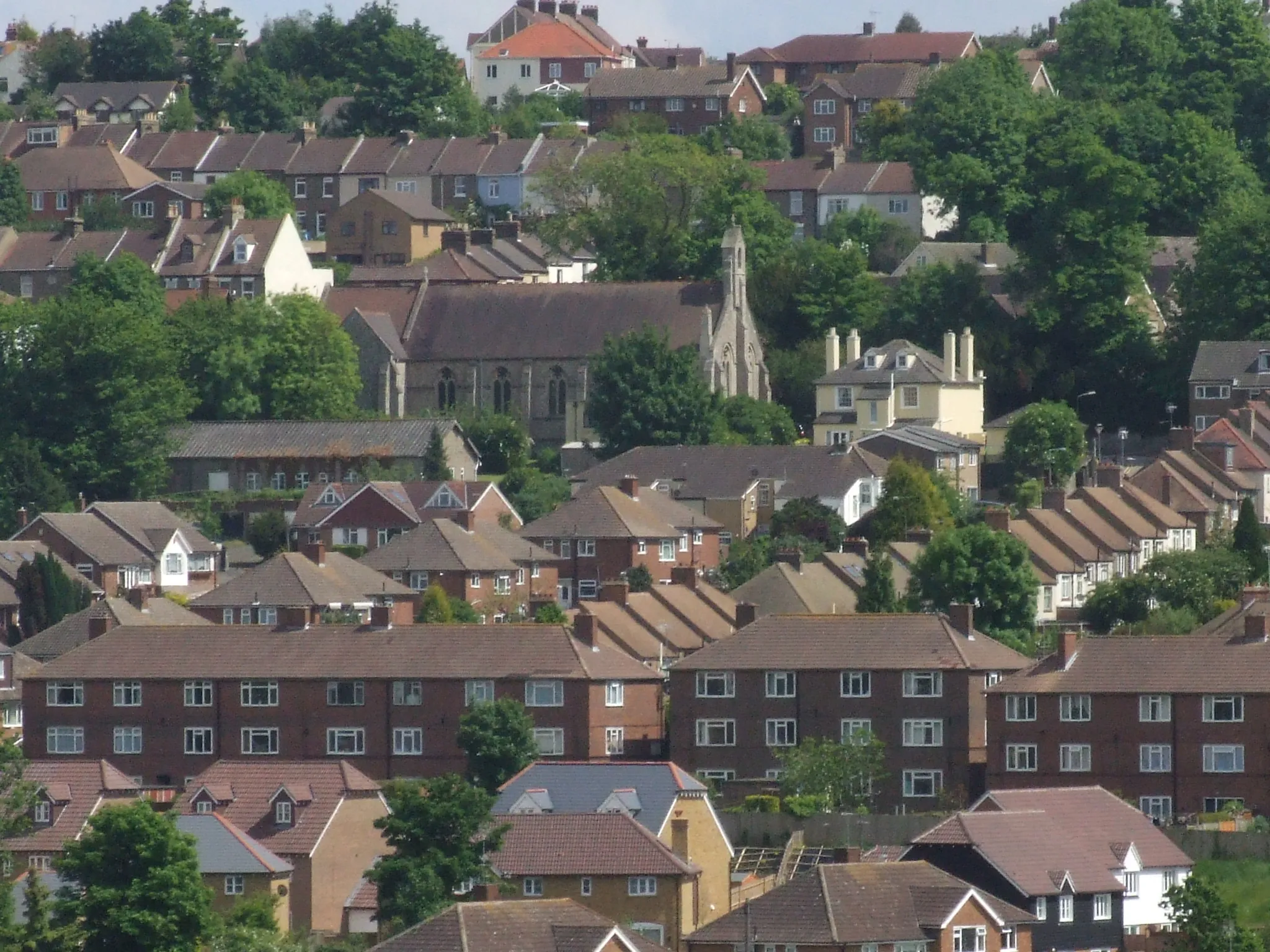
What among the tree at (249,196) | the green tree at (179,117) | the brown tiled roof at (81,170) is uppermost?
the green tree at (179,117)

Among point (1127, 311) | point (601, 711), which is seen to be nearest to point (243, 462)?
point (1127, 311)

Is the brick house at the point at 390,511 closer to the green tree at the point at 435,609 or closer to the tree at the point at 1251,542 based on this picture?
the green tree at the point at 435,609

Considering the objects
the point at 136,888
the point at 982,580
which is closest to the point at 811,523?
the point at 982,580

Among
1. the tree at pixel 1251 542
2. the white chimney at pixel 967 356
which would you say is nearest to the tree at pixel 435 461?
the white chimney at pixel 967 356

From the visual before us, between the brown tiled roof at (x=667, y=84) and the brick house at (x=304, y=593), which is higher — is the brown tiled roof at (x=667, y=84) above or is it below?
above

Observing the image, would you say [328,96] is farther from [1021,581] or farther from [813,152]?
[1021,581]

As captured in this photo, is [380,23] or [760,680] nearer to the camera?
[760,680]
